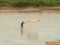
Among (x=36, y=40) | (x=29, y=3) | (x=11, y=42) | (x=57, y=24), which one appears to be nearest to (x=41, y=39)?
(x=36, y=40)

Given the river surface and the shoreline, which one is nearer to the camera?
the river surface

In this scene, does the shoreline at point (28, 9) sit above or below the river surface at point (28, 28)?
above

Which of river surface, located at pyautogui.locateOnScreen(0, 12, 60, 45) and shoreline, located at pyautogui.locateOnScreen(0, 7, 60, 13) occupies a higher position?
shoreline, located at pyautogui.locateOnScreen(0, 7, 60, 13)

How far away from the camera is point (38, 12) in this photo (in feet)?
22.3

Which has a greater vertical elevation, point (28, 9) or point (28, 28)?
point (28, 9)

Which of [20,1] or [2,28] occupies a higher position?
[20,1]

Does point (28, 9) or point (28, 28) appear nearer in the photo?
point (28, 28)

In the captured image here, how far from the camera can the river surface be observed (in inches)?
203

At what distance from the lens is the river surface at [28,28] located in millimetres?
5164

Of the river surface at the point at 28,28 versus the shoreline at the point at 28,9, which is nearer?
the river surface at the point at 28,28

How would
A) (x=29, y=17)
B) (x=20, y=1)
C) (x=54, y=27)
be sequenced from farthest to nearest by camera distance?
(x=20, y=1) < (x=29, y=17) < (x=54, y=27)

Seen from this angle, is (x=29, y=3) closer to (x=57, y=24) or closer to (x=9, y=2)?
(x=9, y=2)

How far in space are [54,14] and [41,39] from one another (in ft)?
5.36

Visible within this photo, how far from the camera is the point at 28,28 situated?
18.9 feet
